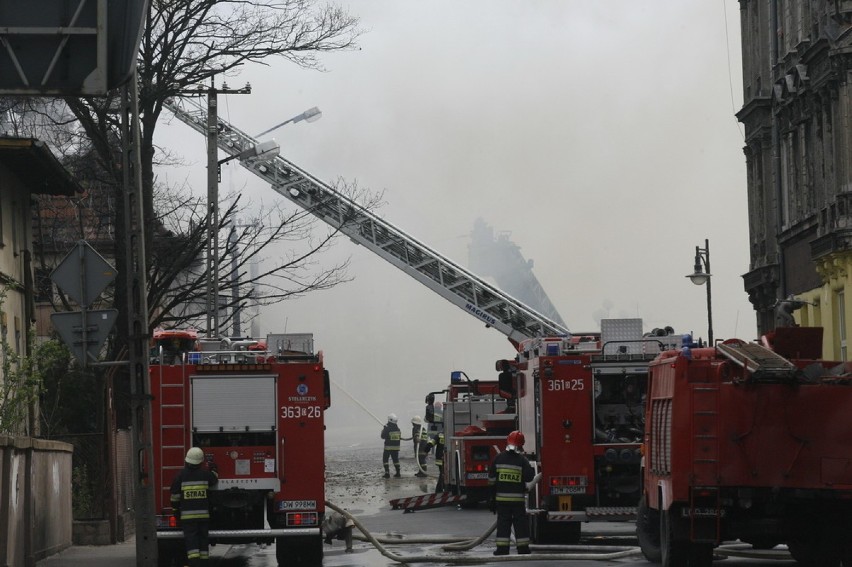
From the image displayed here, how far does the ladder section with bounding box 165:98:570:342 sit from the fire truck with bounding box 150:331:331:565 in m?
17.8

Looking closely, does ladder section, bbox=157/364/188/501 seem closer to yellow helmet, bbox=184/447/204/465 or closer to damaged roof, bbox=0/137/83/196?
yellow helmet, bbox=184/447/204/465

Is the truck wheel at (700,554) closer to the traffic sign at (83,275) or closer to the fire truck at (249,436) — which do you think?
the fire truck at (249,436)

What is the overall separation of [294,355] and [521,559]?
136 inches

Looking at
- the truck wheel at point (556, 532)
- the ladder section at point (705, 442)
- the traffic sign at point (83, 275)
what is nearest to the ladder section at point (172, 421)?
the traffic sign at point (83, 275)

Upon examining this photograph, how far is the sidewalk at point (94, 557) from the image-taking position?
56.3ft

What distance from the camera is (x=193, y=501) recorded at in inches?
622

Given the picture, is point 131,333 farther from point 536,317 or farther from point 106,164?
point 536,317

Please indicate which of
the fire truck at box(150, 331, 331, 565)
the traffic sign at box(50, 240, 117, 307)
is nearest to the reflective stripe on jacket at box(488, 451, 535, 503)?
the fire truck at box(150, 331, 331, 565)

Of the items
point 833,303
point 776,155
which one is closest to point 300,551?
point 833,303

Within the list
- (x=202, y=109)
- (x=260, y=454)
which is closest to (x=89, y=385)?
(x=202, y=109)

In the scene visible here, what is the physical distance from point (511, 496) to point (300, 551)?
8.31 feet

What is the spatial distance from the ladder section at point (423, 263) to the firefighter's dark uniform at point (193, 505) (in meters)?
19.0

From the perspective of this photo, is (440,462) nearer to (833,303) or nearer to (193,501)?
(833,303)

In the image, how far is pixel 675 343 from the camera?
1892cm
